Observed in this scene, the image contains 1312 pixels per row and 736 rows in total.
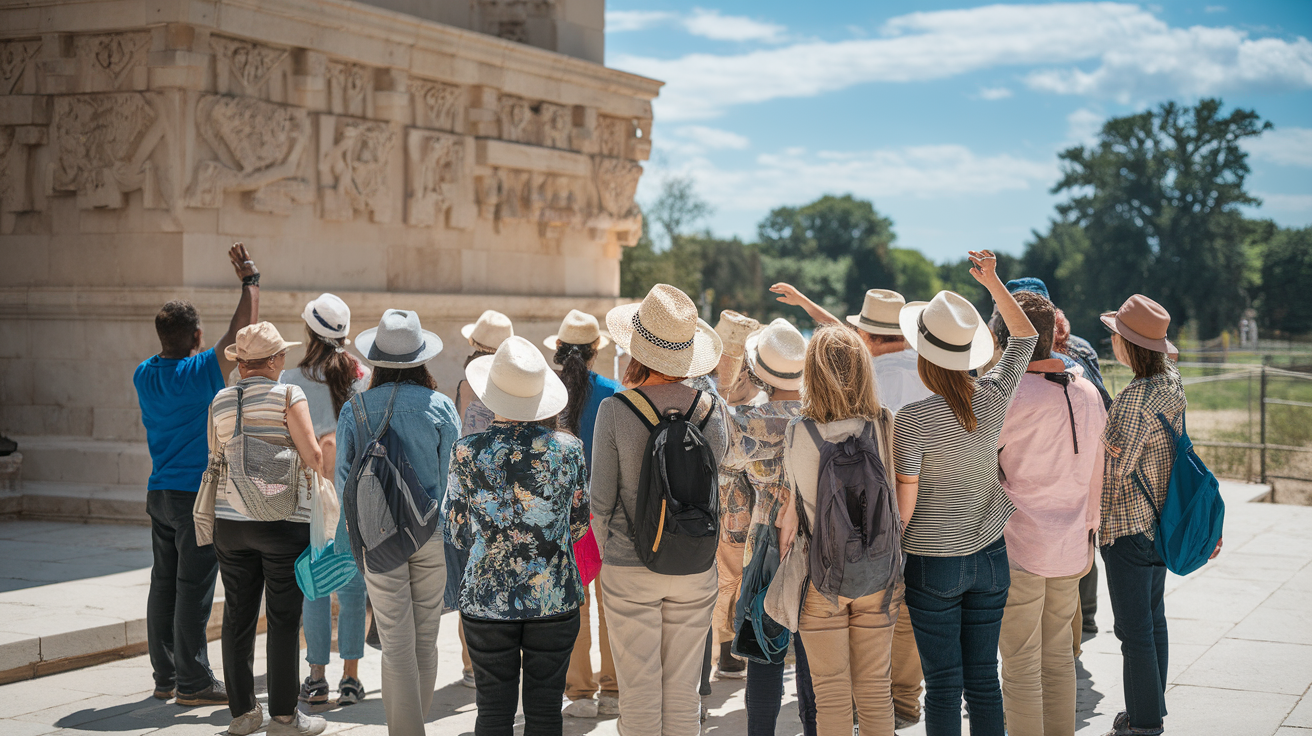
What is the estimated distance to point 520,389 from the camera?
4.09m

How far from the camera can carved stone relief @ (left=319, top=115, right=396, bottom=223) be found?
11.0 meters

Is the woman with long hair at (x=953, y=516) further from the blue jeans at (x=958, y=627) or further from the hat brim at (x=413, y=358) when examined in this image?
the hat brim at (x=413, y=358)

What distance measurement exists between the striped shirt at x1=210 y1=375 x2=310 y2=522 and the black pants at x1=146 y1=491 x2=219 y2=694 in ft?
3.03

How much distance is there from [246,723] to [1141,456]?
14.2 ft


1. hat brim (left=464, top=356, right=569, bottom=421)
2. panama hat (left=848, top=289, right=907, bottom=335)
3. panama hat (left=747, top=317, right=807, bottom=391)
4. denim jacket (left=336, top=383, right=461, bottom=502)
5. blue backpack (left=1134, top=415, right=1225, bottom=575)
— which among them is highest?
panama hat (left=848, top=289, right=907, bottom=335)

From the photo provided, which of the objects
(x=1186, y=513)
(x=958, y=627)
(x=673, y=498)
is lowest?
(x=958, y=627)

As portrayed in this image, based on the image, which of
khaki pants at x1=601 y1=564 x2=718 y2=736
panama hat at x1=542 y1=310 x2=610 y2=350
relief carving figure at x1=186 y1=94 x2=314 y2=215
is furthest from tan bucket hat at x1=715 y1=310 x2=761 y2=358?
relief carving figure at x1=186 y1=94 x2=314 y2=215

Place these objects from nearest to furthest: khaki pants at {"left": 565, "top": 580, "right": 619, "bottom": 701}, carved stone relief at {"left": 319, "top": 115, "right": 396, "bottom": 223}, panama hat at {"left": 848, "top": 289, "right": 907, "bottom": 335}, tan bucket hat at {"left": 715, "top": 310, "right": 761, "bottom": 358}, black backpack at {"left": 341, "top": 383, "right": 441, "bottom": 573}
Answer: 1. black backpack at {"left": 341, "top": 383, "right": 441, "bottom": 573}
2. panama hat at {"left": 848, "top": 289, "right": 907, "bottom": 335}
3. khaki pants at {"left": 565, "top": 580, "right": 619, "bottom": 701}
4. tan bucket hat at {"left": 715, "top": 310, "right": 761, "bottom": 358}
5. carved stone relief at {"left": 319, "top": 115, "right": 396, "bottom": 223}

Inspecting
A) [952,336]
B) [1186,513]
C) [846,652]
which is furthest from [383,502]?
[1186,513]

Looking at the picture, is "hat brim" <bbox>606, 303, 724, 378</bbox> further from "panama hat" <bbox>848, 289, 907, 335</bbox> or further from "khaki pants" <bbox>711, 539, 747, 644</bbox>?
"khaki pants" <bbox>711, 539, 747, 644</bbox>

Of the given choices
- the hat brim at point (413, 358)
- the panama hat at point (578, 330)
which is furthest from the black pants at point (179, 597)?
the panama hat at point (578, 330)

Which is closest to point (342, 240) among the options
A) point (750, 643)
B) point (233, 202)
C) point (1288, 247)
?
point (233, 202)

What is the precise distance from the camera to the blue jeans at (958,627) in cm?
422

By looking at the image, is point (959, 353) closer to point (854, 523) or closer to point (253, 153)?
point (854, 523)
